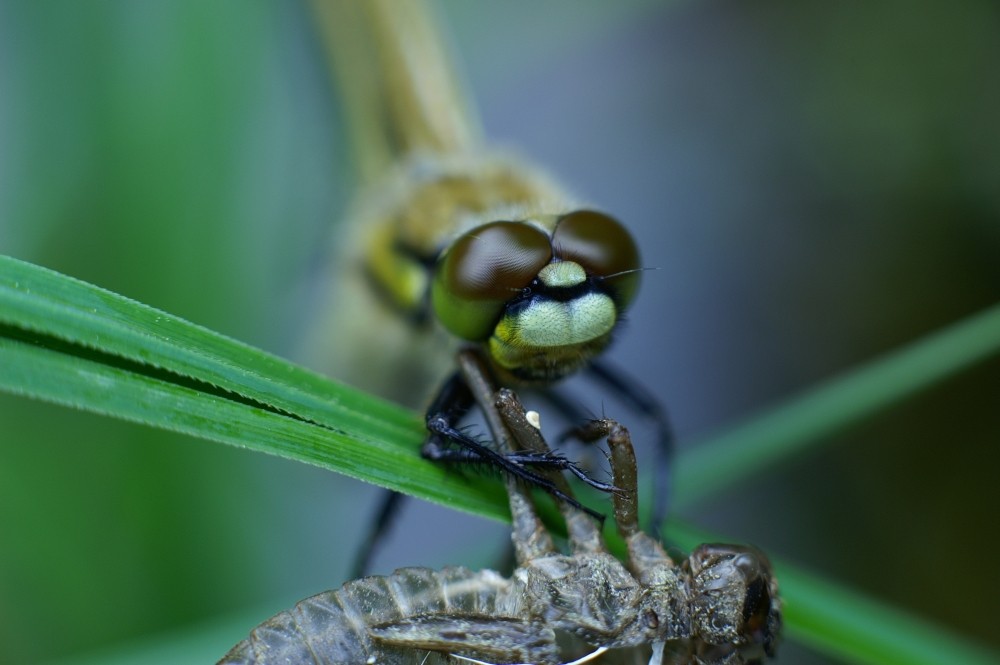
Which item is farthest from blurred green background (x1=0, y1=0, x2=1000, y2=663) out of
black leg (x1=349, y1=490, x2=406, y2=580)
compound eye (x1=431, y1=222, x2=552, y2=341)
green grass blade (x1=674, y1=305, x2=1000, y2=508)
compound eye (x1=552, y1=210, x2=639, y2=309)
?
compound eye (x1=431, y1=222, x2=552, y2=341)

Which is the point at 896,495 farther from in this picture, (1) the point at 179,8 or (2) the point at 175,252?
(1) the point at 179,8

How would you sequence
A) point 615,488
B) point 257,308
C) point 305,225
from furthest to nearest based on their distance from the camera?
point 305,225
point 257,308
point 615,488

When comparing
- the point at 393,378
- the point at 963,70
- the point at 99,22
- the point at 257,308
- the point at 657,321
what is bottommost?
the point at 393,378

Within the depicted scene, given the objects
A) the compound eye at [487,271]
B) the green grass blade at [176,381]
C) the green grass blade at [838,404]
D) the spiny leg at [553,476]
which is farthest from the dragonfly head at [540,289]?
the green grass blade at [838,404]

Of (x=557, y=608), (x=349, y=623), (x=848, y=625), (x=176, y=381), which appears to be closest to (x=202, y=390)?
(x=176, y=381)

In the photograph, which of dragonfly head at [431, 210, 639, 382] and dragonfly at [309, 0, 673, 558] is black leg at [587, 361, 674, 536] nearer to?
dragonfly at [309, 0, 673, 558]

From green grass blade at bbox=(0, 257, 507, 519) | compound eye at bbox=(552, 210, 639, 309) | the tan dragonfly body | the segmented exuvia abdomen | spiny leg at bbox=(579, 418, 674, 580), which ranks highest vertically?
the tan dragonfly body

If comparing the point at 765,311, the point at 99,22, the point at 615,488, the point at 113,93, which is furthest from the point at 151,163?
the point at 765,311
